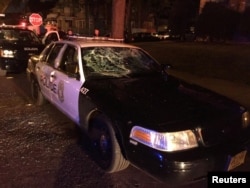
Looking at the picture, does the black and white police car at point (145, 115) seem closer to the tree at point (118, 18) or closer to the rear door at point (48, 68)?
the rear door at point (48, 68)

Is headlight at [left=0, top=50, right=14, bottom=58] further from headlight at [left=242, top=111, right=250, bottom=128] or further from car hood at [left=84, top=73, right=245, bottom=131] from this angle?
headlight at [left=242, top=111, right=250, bottom=128]

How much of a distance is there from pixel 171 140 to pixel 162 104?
2.09ft

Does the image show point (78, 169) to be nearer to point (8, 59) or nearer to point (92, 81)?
point (92, 81)

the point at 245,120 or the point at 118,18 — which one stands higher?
the point at 118,18

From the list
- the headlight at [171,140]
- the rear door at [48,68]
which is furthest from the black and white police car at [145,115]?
the rear door at [48,68]

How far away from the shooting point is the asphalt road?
4168 mm

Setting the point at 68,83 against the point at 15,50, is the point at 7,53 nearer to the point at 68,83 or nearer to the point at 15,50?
the point at 15,50

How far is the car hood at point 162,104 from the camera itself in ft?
12.4

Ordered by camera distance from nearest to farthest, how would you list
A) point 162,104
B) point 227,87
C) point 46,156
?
point 162,104 → point 46,156 → point 227,87

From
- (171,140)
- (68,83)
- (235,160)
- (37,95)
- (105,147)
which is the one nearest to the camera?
(171,140)

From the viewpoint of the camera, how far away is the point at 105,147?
174 inches

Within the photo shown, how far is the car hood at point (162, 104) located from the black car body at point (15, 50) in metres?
6.97

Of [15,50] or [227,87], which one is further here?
[15,50]

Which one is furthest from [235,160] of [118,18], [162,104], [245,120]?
[118,18]
